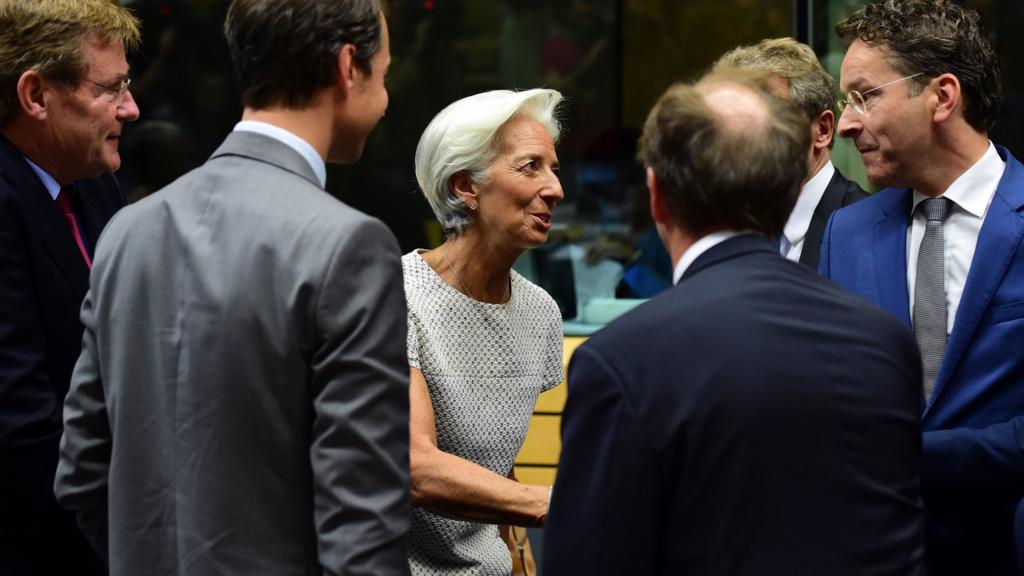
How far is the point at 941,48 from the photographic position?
2.58 meters

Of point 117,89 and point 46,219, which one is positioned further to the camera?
point 117,89

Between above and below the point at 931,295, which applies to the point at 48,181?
above

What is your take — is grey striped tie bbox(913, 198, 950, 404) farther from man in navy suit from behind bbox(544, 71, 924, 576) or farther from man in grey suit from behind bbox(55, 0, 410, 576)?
man in grey suit from behind bbox(55, 0, 410, 576)

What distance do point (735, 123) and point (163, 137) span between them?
483 centimetres

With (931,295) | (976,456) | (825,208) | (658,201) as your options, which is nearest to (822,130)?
(825,208)

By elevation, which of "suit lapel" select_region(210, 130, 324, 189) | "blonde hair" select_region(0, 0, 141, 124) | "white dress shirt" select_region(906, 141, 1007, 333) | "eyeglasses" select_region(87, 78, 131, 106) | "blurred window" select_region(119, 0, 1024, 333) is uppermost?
"blonde hair" select_region(0, 0, 141, 124)

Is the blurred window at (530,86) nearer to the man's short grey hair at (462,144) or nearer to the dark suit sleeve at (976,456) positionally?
the man's short grey hair at (462,144)

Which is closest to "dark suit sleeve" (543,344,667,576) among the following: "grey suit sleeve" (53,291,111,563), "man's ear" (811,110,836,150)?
"grey suit sleeve" (53,291,111,563)

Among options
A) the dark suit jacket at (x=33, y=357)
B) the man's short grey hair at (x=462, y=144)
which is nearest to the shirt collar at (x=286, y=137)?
the dark suit jacket at (x=33, y=357)

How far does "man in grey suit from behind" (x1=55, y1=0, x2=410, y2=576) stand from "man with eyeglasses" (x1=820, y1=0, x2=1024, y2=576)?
109 cm

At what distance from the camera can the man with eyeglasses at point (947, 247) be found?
2.31m

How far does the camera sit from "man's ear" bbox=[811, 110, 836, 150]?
308 centimetres

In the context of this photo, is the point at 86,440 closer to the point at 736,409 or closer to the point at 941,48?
the point at 736,409

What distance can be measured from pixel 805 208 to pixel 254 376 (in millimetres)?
1681
